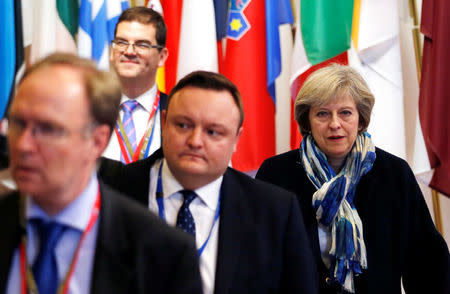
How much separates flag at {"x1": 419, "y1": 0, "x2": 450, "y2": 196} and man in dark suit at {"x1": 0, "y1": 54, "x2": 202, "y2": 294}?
113 inches

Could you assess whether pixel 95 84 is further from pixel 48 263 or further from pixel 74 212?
pixel 48 263

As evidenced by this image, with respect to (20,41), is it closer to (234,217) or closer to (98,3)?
(98,3)

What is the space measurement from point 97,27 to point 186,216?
256 cm

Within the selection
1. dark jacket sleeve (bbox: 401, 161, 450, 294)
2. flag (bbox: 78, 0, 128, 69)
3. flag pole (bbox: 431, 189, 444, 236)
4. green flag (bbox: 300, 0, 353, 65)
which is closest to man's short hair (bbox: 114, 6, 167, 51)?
flag (bbox: 78, 0, 128, 69)

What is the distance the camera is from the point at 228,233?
5.85 feet

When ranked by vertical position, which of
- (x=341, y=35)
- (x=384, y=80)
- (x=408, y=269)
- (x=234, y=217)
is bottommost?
(x=408, y=269)

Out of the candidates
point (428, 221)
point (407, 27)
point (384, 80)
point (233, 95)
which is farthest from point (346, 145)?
point (407, 27)

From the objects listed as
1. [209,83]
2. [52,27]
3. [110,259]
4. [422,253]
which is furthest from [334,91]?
[52,27]

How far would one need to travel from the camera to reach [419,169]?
4039 mm

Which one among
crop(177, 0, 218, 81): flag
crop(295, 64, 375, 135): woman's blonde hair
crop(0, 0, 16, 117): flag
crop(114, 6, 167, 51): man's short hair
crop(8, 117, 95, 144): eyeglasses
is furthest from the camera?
crop(177, 0, 218, 81): flag

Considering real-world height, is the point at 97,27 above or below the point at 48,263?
above

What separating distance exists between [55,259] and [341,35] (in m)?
3.05

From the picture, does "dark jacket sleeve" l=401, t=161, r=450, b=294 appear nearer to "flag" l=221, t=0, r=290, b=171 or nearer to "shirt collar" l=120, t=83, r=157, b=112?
"shirt collar" l=120, t=83, r=157, b=112

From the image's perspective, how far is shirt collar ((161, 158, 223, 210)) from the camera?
1.83 m
